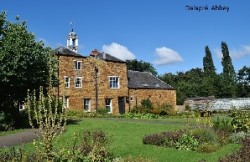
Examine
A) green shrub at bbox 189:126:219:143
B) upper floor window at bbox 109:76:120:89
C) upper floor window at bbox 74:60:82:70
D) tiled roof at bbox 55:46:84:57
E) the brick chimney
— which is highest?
the brick chimney

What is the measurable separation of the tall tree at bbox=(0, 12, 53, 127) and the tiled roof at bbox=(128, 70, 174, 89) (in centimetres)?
2552

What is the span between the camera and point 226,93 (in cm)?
7381

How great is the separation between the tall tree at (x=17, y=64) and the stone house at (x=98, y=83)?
16.2 meters

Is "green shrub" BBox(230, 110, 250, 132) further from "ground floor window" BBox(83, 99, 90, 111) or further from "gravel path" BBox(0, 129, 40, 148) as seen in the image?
"ground floor window" BBox(83, 99, 90, 111)

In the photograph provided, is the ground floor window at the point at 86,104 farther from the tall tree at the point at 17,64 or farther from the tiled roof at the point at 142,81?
the tall tree at the point at 17,64

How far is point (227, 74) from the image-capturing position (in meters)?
78.6

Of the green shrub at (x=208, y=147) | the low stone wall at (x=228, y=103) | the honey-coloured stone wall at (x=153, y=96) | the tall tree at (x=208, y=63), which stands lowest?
the green shrub at (x=208, y=147)

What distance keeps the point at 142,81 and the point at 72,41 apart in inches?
444

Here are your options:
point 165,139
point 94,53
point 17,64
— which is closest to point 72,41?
point 94,53

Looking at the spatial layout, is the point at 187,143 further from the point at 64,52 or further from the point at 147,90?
the point at 147,90

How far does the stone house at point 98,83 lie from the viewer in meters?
43.6

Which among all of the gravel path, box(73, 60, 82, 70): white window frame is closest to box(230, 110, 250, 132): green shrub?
the gravel path

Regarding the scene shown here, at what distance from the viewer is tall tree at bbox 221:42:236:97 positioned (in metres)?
73.2

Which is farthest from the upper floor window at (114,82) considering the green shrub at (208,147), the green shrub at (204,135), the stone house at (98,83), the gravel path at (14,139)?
the green shrub at (208,147)
